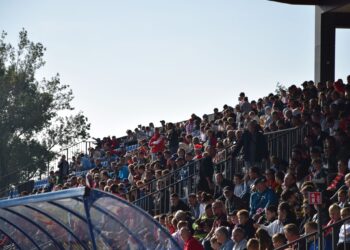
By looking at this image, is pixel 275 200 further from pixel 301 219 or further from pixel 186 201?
pixel 186 201

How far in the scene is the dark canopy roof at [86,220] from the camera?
48.4 feet

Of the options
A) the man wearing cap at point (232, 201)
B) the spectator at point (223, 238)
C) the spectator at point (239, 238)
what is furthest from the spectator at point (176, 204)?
the spectator at point (239, 238)

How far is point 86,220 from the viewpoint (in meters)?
15.0

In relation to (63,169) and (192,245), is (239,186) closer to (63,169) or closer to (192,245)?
(192,245)

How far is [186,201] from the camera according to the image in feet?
88.0

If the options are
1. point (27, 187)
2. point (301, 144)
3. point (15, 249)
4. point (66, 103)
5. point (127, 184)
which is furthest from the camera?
point (66, 103)

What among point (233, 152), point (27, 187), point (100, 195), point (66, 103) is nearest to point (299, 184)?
point (233, 152)

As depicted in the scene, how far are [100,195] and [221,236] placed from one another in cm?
449

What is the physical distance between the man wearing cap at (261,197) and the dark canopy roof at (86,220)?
591 cm

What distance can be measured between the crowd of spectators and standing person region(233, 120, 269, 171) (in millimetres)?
21

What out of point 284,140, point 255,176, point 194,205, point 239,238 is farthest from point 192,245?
point 284,140

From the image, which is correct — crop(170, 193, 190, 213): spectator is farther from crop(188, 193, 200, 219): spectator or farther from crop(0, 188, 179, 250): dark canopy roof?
crop(0, 188, 179, 250): dark canopy roof

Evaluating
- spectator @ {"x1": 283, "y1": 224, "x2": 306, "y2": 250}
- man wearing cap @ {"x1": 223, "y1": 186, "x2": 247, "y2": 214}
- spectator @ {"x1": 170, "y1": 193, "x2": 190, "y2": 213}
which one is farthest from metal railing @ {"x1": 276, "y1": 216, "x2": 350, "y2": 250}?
spectator @ {"x1": 170, "y1": 193, "x2": 190, "y2": 213}

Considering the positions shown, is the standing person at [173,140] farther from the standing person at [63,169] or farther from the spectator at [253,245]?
the spectator at [253,245]
